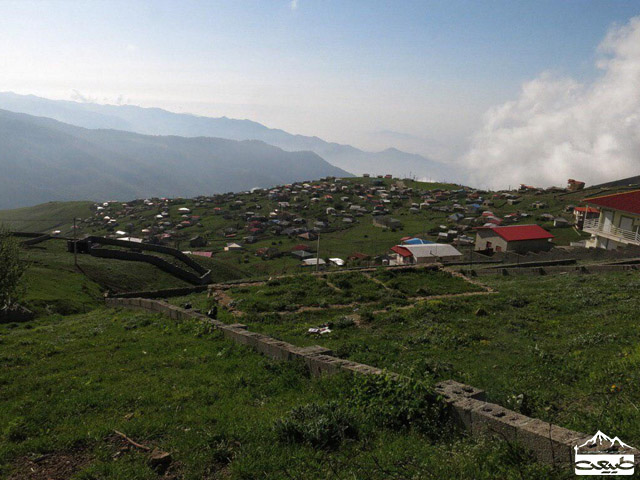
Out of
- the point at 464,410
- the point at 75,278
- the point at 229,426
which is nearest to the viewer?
the point at 464,410

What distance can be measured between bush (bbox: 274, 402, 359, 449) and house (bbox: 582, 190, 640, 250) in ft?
154

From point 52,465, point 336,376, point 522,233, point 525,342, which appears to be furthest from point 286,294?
point 522,233

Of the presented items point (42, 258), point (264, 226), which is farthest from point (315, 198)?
point (42, 258)

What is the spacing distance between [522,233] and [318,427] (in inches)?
2476

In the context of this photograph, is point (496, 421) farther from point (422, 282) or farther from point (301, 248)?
point (301, 248)

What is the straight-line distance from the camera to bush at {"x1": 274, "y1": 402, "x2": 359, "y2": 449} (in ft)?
23.2

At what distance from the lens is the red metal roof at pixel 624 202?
43.1 meters

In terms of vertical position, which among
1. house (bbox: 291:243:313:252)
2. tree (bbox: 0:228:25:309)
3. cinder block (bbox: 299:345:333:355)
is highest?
cinder block (bbox: 299:345:333:355)

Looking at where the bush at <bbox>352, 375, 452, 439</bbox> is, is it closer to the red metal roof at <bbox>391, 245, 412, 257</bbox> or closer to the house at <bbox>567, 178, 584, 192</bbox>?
the red metal roof at <bbox>391, 245, 412, 257</bbox>

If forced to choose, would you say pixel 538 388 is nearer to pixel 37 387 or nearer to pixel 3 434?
pixel 3 434

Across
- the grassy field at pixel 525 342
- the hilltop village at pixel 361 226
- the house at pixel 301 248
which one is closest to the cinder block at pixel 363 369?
the grassy field at pixel 525 342

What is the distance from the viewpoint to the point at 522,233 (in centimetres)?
6194

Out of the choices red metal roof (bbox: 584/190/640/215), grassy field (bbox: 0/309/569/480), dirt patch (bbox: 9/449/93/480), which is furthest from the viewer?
Result: red metal roof (bbox: 584/190/640/215)

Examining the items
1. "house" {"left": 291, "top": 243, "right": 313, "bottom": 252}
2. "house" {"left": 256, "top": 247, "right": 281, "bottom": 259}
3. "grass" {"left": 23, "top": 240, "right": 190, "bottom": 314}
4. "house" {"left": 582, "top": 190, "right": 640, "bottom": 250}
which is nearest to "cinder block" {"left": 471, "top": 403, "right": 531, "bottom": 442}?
"grass" {"left": 23, "top": 240, "right": 190, "bottom": 314}
